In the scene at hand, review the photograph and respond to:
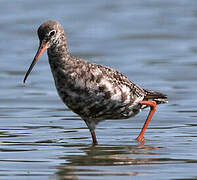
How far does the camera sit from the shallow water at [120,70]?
10.3 m

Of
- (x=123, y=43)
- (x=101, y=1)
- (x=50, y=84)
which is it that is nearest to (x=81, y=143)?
(x=50, y=84)

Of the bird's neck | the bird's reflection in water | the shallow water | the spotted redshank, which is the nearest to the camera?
the bird's reflection in water

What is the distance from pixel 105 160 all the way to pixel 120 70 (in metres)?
9.22

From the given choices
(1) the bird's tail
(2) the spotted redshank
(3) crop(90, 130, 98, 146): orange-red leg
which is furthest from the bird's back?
(1) the bird's tail

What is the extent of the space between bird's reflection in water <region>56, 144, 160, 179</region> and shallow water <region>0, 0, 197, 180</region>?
1cm

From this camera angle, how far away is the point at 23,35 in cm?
2527

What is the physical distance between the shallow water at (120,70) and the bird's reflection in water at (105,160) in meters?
0.01

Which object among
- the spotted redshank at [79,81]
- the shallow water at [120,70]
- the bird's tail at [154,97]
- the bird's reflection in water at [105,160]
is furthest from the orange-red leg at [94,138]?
the bird's tail at [154,97]

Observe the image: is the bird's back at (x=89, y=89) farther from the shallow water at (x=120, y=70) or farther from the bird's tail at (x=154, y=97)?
the bird's tail at (x=154, y=97)

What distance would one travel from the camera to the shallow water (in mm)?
10328

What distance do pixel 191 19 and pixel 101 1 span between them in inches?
170

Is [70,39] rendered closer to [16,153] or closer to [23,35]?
[23,35]

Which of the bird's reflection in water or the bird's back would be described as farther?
the bird's back

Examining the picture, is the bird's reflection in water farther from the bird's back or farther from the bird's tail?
the bird's tail
